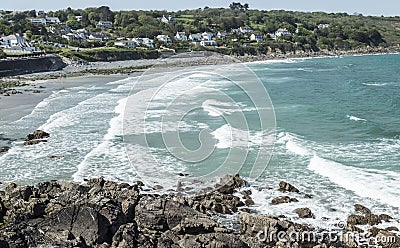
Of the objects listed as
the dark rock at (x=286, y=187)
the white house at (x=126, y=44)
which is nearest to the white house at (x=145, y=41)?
the white house at (x=126, y=44)

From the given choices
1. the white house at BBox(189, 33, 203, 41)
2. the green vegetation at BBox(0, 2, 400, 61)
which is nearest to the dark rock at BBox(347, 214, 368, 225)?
the green vegetation at BBox(0, 2, 400, 61)

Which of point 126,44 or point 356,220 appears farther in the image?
point 126,44

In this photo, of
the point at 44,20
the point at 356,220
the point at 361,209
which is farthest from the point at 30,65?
the point at 44,20

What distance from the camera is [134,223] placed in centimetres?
1282

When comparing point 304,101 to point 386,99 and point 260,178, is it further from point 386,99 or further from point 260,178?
point 260,178

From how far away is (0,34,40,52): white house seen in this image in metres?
76.8

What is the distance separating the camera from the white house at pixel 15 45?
3024 inches

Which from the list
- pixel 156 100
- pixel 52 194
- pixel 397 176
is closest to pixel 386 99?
pixel 156 100

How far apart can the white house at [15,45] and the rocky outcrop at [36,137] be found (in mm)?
55220

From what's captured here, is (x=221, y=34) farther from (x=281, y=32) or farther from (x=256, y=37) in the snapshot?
(x=281, y=32)

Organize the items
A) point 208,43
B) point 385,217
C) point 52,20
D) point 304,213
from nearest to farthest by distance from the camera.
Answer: point 385,217 → point 304,213 → point 208,43 → point 52,20

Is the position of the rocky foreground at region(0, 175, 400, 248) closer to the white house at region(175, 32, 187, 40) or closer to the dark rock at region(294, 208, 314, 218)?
the dark rock at region(294, 208, 314, 218)

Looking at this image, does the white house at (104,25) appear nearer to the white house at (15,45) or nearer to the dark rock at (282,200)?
the white house at (15,45)

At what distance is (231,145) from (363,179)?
7.68 metres
